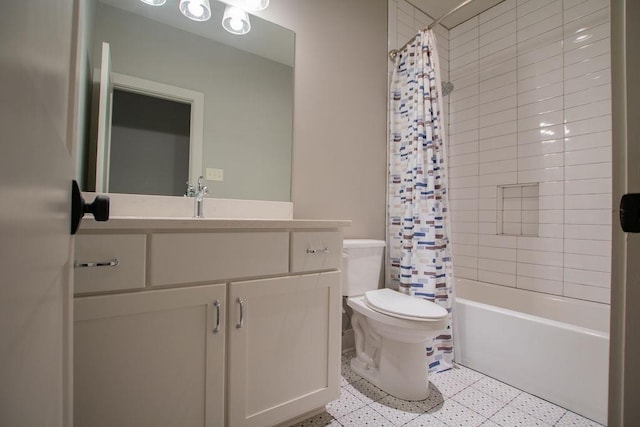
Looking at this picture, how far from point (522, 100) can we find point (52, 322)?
2.82 m

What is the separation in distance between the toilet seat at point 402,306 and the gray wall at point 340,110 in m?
0.51

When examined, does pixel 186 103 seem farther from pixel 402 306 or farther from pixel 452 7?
pixel 452 7

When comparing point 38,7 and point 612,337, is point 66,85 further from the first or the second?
point 612,337

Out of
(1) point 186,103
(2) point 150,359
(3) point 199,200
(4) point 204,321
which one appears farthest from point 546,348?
(1) point 186,103

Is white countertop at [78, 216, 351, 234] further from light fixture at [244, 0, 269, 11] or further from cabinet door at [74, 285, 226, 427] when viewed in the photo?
light fixture at [244, 0, 269, 11]

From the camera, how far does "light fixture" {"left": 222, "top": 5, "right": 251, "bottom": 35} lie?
1583mm

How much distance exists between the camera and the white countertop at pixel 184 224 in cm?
82

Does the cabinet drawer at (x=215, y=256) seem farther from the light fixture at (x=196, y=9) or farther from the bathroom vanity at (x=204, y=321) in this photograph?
the light fixture at (x=196, y=9)

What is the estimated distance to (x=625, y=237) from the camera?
467mm

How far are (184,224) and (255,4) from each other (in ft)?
4.58

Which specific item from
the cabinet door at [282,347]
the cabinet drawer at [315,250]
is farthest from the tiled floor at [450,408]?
the cabinet drawer at [315,250]

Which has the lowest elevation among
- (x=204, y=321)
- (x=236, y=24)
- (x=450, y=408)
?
(x=450, y=408)

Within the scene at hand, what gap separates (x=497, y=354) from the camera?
1.62 meters

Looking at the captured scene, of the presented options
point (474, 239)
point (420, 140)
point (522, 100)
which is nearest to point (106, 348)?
point (420, 140)
